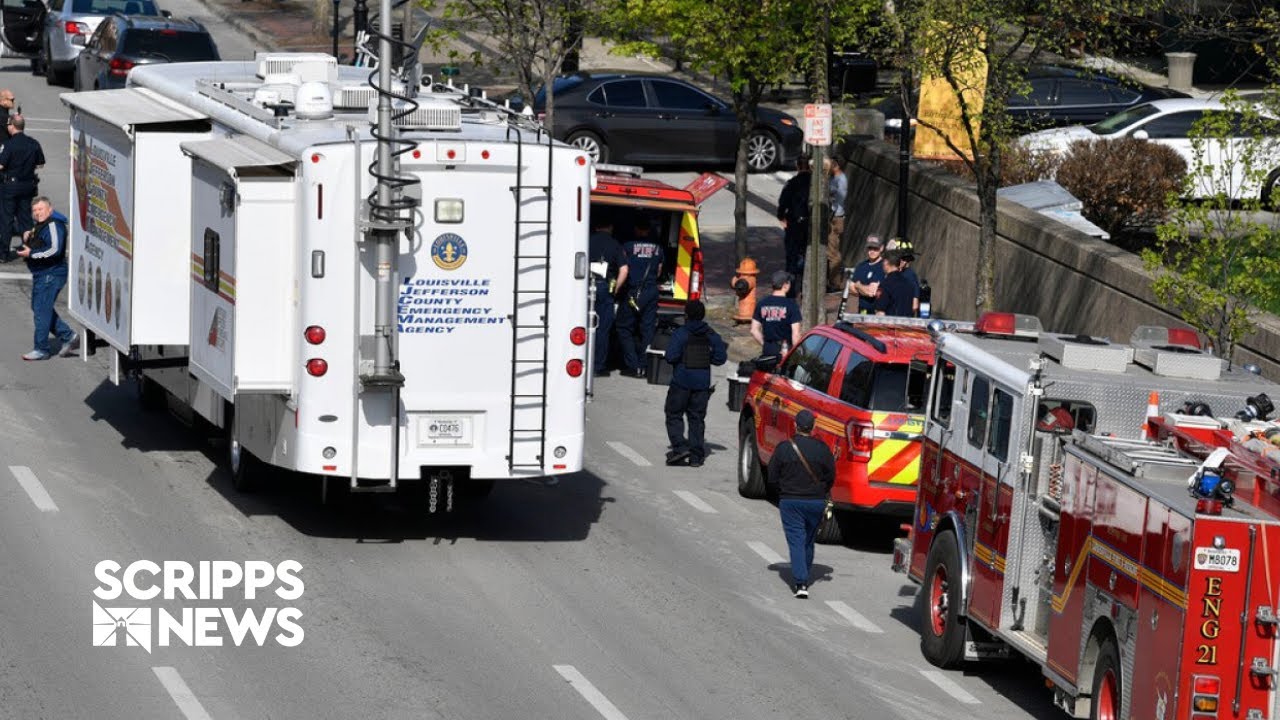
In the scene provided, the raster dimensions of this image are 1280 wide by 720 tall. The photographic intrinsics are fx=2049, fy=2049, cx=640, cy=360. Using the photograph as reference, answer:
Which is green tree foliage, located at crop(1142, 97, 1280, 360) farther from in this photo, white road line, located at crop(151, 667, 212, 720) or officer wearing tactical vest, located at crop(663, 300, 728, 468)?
white road line, located at crop(151, 667, 212, 720)

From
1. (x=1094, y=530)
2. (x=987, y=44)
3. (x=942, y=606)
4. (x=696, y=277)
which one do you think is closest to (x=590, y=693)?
(x=942, y=606)

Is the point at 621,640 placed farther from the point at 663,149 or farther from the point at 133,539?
the point at 663,149

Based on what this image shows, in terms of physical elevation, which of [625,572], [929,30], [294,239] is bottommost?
[625,572]

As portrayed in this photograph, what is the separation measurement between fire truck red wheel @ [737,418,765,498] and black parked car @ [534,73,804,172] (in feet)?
53.1

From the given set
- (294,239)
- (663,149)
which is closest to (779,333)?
(294,239)

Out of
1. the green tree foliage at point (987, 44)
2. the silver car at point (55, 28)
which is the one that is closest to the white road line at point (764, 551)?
the green tree foliage at point (987, 44)

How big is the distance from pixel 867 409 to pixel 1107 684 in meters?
5.42

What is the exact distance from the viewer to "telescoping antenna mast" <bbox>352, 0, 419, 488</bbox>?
15383 millimetres

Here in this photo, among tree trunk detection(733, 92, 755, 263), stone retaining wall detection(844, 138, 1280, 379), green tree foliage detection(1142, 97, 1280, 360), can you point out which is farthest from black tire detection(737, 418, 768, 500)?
tree trunk detection(733, 92, 755, 263)

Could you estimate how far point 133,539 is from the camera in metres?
16.1

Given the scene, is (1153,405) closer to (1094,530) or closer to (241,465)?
(1094,530)

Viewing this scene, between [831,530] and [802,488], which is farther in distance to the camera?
[831,530]

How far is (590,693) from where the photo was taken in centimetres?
1317

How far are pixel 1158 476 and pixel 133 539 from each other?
27.3 feet
